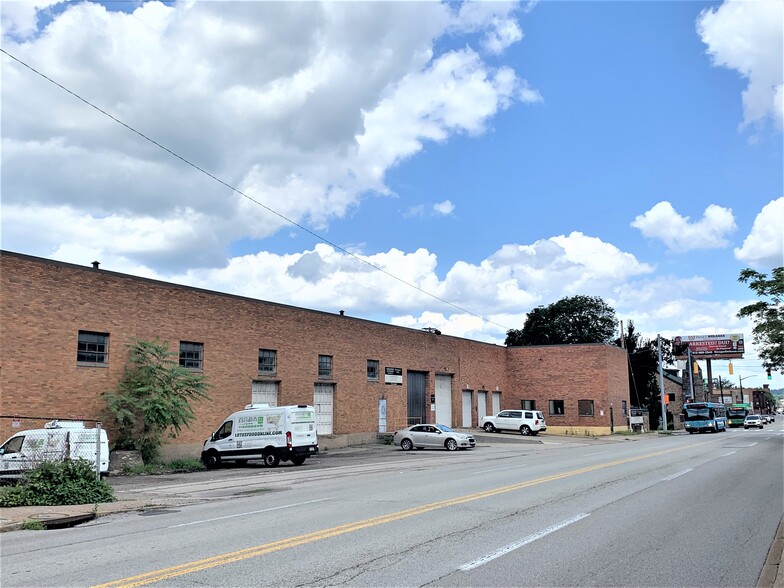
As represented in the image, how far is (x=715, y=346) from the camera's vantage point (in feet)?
341

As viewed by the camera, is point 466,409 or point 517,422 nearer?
point 517,422

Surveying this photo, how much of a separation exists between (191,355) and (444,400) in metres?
22.5

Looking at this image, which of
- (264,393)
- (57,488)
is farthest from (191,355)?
(57,488)

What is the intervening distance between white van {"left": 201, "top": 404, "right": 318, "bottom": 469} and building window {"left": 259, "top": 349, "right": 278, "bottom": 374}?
5.93 meters

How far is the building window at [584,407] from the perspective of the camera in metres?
51.6

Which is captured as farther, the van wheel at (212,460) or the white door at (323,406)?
the white door at (323,406)

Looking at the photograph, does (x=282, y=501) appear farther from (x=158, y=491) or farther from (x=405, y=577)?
(x=405, y=577)

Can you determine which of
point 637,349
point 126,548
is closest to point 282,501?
point 126,548

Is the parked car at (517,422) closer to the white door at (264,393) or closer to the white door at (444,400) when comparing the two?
the white door at (444,400)

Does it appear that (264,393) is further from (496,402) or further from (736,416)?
(736,416)

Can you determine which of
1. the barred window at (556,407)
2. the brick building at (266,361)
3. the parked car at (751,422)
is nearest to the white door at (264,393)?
the brick building at (266,361)

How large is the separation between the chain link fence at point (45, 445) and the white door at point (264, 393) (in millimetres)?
10247

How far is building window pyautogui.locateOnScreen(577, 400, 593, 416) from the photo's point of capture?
51.6 metres

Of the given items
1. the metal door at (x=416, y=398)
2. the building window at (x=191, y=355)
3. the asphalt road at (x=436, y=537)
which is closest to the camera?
the asphalt road at (x=436, y=537)
